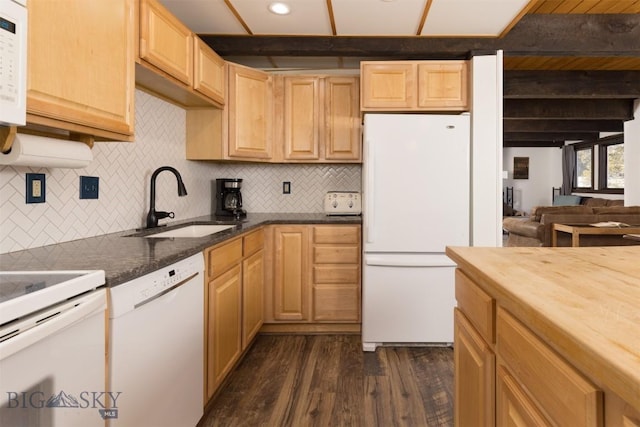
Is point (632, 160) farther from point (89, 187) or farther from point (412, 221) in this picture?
point (89, 187)

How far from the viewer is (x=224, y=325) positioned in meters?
2.11

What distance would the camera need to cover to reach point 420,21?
2.64 metres

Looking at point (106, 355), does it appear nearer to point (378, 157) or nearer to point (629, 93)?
point (378, 157)

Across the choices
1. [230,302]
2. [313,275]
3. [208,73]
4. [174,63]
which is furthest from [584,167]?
[174,63]

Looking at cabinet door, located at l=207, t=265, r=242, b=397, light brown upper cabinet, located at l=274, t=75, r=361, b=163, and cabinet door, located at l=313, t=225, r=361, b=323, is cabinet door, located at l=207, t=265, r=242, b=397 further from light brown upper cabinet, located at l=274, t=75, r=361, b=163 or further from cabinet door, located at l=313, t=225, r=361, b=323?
light brown upper cabinet, located at l=274, t=75, r=361, b=163

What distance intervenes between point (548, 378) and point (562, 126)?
826cm

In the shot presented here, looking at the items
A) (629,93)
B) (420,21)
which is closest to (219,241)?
(420,21)

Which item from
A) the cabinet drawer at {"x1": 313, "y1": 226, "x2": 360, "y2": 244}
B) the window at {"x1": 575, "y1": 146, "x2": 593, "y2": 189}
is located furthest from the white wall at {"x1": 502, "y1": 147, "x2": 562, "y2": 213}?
the cabinet drawer at {"x1": 313, "y1": 226, "x2": 360, "y2": 244}

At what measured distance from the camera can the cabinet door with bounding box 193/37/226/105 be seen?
2436 mm

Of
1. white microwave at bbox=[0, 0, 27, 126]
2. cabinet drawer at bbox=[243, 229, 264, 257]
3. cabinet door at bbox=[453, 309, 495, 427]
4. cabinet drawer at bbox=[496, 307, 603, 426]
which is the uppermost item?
white microwave at bbox=[0, 0, 27, 126]

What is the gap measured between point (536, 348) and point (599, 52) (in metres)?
3.09

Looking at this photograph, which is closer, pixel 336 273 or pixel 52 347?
pixel 52 347

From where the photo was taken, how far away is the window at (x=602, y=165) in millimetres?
8305

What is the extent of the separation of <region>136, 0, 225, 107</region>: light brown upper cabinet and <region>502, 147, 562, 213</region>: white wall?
33.3 ft
